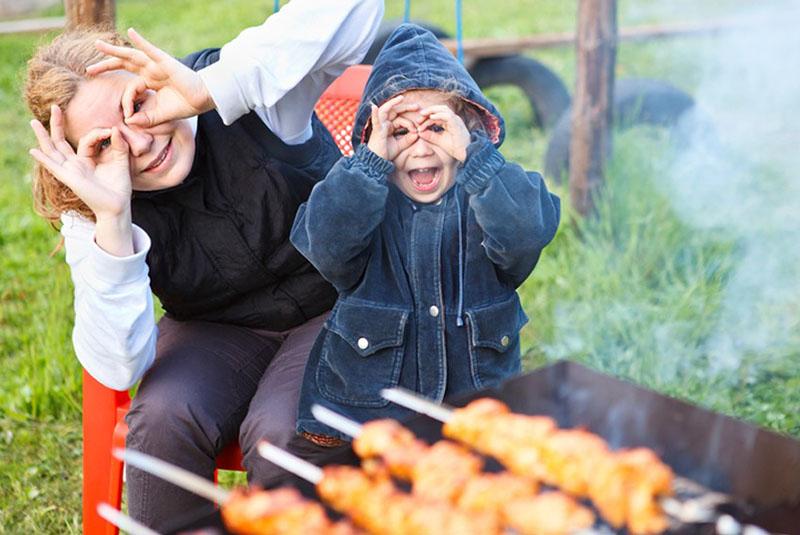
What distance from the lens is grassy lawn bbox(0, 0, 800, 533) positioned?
3.44 m

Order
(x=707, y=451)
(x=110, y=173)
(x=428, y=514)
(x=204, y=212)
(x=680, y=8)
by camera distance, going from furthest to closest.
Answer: (x=680, y=8), (x=204, y=212), (x=110, y=173), (x=707, y=451), (x=428, y=514)

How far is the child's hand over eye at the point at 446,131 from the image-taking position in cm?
232

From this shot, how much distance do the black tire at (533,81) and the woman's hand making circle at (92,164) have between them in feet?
13.1

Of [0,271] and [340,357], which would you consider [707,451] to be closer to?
[340,357]

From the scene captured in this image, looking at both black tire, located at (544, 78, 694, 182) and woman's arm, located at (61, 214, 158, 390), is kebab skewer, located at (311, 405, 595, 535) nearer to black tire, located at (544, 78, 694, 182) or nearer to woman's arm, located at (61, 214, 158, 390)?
woman's arm, located at (61, 214, 158, 390)

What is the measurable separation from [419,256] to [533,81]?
405cm

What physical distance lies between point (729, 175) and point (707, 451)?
10.7 ft

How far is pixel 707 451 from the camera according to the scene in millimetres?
1648

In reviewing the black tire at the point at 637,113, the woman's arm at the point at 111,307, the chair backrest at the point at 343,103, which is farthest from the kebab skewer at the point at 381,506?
the black tire at the point at 637,113

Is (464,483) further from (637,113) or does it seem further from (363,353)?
(637,113)

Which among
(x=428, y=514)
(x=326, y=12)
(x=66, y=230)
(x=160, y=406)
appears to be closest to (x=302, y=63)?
(x=326, y=12)

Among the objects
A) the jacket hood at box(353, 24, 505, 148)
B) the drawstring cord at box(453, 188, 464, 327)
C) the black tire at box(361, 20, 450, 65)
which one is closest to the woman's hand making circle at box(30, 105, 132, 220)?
the jacket hood at box(353, 24, 505, 148)

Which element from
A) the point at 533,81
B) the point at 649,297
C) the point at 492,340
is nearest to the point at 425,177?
the point at 492,340

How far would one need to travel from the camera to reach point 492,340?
238cm
